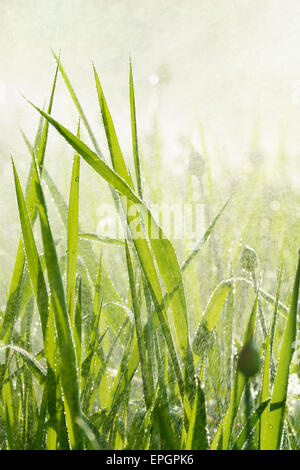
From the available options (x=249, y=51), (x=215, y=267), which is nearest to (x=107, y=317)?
(x=215, y=267)

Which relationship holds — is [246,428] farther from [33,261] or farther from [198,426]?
[33,261]

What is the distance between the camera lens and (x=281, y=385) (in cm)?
27

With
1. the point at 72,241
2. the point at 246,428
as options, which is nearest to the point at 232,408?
the point at 246,428

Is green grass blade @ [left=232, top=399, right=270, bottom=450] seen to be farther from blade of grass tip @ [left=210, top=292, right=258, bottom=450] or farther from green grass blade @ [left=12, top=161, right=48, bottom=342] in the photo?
green grass blade @ [left=12, top=161, right=48, bottom=342]

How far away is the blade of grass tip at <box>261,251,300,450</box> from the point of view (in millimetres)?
265

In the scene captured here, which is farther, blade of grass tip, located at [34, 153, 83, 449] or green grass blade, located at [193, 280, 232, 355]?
green grass blade, located at [193, 280, 232, 355]

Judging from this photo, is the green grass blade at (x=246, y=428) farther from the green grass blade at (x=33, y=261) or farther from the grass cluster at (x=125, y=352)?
the green grass blade at (x=33, y=261)

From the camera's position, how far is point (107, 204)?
763mm

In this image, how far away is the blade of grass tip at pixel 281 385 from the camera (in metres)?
0.26

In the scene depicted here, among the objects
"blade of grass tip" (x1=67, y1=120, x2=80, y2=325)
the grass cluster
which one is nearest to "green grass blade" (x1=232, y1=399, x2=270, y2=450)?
the grass cluster

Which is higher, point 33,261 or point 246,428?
point 33,261

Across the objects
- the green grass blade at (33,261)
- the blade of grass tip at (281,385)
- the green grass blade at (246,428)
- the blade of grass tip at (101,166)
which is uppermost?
the blade of grass tip at (101,166)

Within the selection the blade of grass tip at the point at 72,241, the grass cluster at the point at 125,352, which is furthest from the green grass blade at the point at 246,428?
the blade of grass tip at the point at 72,241
